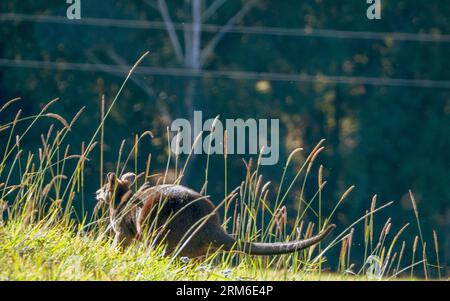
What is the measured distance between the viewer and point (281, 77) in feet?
87.0

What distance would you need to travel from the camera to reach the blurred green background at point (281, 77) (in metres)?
25.5

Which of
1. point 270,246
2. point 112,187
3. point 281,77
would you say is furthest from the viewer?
point 281,77

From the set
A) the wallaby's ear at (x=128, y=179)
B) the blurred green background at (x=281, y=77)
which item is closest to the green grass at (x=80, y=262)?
the wallaby's ear at (x=128, y=179)

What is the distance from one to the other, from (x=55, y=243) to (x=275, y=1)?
23307mm

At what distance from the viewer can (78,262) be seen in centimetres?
421

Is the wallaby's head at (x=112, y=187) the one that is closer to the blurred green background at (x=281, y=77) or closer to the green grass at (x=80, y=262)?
the green grass at (x=80, y=262)

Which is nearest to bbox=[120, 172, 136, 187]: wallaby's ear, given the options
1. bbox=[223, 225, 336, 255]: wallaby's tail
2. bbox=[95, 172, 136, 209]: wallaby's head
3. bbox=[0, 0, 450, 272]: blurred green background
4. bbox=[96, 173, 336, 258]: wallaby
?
bbox=[95, 172, 136, 209]: wallaby's head

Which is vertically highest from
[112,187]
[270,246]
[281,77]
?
[281,77]

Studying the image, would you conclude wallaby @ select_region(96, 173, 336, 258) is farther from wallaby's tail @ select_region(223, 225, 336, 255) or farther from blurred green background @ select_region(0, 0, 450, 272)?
blurred green background @ select_region(0, 0, 450, 272)

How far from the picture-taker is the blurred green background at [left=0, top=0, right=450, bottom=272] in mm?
25484

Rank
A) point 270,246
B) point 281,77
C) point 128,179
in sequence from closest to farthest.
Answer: point 270,246
point 128,179
point 281,77

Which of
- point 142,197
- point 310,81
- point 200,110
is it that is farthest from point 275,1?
point 142,197

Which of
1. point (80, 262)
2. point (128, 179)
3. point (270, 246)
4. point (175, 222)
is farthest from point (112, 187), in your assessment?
point (80, 262)

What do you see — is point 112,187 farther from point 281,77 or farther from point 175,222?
point 281,77
